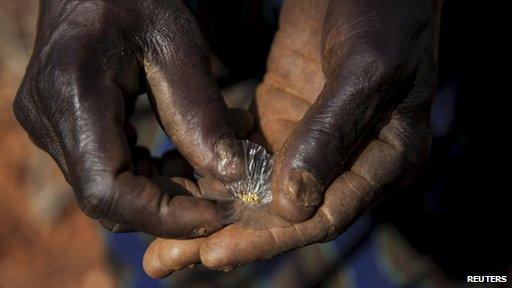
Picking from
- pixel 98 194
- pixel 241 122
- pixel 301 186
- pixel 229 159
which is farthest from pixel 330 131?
pixel 98 194

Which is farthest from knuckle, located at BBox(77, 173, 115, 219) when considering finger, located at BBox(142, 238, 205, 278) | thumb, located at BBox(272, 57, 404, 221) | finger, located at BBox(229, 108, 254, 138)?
finger, located at BBox(229, 108, 254, 138)

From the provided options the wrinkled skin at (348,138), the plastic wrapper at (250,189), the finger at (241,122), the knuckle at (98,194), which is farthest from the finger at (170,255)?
the finger at (241,122)

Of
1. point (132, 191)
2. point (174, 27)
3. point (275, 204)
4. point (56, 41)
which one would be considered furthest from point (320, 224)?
point (56, 41)

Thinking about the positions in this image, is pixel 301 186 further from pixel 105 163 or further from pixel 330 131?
pixel 105 163

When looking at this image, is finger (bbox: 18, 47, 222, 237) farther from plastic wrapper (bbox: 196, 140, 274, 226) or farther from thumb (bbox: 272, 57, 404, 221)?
thumb (bbox: 272, 57, 404, 221)

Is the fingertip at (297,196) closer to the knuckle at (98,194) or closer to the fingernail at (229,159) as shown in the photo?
the fingernail at (229,159)

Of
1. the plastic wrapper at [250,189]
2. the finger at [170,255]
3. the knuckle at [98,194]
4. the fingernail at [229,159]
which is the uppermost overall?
the knuckle at [98,194]

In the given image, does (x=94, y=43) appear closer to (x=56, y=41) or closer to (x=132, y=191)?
(x=56, y=41)
